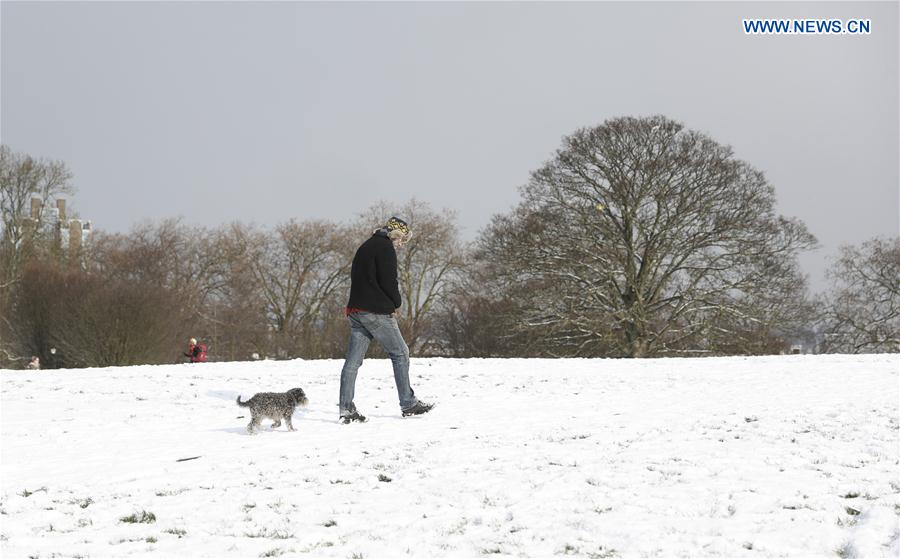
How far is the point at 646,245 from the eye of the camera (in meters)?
28.4

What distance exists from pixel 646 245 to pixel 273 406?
2239 centimetres

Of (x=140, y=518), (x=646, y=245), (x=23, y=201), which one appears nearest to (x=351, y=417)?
(x=140, y=518)

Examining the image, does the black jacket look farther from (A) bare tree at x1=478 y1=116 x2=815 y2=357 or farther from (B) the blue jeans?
(A) bare tree at x1=478 y1=116 x2=815 y2=357

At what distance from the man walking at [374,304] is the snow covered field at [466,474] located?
1.97 ft

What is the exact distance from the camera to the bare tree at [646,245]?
2742 cm

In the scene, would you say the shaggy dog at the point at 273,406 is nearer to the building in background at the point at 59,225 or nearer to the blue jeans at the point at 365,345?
the blue jeans at the point at 365,345

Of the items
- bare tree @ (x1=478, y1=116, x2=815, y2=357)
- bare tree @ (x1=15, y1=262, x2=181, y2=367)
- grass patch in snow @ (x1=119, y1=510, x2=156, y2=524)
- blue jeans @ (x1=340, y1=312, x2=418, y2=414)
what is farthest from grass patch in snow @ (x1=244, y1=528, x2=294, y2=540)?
bare tree @ (x1=478, y1=116, x2=815, y2=357)

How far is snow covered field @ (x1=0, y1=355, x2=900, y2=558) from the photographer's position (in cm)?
455

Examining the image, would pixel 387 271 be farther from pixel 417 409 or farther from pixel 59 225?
pixel 59 225

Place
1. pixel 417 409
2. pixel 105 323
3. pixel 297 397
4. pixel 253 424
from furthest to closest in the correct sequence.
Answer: pixel 105 323, pixel 417 409, pixel 297 397, pixel 253 424

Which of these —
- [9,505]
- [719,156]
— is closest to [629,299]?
[719,156]

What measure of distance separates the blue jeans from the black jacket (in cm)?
13

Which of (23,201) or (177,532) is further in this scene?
(23,201)

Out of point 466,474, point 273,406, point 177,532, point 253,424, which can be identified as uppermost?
point 273,406
